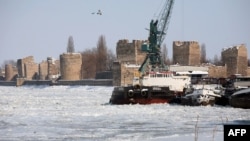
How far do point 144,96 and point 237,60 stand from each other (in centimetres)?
3742

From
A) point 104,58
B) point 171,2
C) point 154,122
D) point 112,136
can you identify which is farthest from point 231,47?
point 112,136

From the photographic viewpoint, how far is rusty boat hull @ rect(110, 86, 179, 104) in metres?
34.2

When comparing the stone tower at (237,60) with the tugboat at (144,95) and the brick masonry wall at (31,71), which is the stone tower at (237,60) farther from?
the brick masonry wall at (31,71)

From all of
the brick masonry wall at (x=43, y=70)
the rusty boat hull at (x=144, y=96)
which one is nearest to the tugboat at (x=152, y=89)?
the rusty boat hull at (x=144, y=96)

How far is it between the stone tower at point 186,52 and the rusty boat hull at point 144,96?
113 feet

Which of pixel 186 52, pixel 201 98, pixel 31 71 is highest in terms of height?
pixel 186 52

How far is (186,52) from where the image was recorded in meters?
69.4

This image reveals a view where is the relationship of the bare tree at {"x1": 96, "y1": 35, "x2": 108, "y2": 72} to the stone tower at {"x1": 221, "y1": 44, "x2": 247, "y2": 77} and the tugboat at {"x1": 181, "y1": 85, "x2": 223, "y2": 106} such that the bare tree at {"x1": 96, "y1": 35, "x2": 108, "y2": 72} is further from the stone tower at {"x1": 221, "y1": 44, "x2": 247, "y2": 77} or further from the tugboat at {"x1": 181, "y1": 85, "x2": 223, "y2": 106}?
the tugboat at {"x1": 181, "y1": 85, "x2": 223, "y2": 106}

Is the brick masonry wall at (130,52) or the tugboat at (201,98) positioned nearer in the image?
the tugboat at (201,98)

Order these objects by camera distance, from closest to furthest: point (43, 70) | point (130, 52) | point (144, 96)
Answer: point (144, 96), point (130, 52), point (43, 70)

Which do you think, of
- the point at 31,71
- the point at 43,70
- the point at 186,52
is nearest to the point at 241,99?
the point at 186,52

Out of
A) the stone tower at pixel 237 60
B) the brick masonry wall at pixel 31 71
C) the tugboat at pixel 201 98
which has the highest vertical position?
the stone tower at pixel 237 60

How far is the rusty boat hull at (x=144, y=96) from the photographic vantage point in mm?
34219

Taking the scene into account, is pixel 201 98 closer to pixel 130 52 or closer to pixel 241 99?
pixel 241 99
